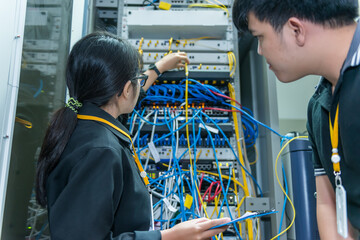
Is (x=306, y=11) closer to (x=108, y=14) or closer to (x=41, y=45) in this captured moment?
(x=41, y=45)

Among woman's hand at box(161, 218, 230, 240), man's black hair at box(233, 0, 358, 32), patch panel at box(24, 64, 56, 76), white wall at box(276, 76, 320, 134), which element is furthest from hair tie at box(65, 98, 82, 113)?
white wall at box(276, 76, 320, 134)

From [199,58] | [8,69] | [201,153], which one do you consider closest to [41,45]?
[8,69]

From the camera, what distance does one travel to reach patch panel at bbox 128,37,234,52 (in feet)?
5.63

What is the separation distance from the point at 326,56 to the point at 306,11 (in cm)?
13

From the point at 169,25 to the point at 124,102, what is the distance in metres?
0.81

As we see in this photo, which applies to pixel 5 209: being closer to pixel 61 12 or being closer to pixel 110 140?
pixel 110 140

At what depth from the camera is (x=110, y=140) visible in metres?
0.91

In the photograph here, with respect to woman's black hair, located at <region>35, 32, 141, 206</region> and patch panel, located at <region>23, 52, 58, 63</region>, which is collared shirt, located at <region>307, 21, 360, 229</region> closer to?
woman's black hair, located at <region>35, 32, 141, 206</region>

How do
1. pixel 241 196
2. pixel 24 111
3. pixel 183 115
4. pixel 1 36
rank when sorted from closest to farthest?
pixel 1 36, pixel 24 111, pixel 241 196, pixel 183 115

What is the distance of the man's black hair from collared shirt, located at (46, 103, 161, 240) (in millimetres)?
597

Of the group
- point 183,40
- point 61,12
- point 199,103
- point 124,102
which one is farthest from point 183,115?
point 61,12

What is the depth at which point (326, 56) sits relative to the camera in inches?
31.3

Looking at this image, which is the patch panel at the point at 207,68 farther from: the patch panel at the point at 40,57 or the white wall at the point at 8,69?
the white wall at the point at 8,69

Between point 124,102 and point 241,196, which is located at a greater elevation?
point 124,102
